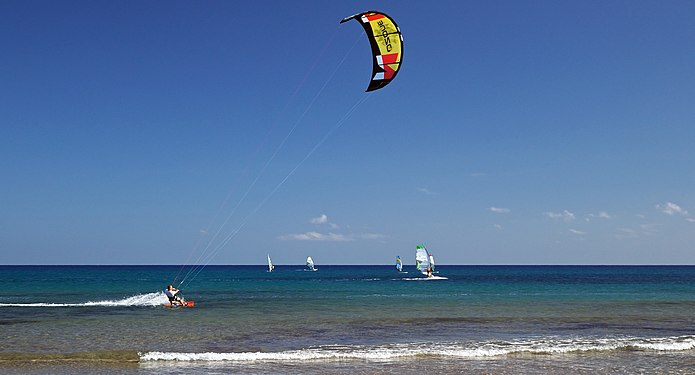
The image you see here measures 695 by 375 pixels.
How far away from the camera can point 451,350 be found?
49.6 ft

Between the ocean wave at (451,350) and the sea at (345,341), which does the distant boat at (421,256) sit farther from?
the ocean wave at (451,350)

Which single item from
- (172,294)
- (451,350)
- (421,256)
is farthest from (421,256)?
(451,350)

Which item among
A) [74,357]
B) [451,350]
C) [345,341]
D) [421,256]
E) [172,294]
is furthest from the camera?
[421,256]

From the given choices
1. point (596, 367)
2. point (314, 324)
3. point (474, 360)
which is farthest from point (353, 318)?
point (596, 367)

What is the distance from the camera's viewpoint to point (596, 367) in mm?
13047

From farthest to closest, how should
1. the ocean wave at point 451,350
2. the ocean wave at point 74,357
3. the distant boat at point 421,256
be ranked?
1. the distant boat at point 421,256
2. the ocean wave at point 451,350
3. the ocean wave at point 74,357

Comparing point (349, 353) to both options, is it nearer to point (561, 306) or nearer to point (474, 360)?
point (474, 360)

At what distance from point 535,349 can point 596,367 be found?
228 cm

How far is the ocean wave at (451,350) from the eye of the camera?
14.1m

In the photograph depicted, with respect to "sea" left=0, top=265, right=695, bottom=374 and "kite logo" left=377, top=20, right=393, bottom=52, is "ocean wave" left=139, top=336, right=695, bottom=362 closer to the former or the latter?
"sea" left=0, top=265, right=695, bottom=374

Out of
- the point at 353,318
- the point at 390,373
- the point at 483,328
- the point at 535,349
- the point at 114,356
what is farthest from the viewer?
the point at 353,318

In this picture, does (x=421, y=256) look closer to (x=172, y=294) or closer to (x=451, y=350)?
(x=172, y=294)

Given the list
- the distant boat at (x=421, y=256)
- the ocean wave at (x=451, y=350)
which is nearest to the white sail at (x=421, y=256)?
the distant boat at (x=421, y=256)

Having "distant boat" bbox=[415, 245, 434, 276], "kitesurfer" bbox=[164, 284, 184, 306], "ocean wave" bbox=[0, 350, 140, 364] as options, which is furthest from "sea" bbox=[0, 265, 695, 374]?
"distant boat" bbox=[415, 245, 434, 276]
